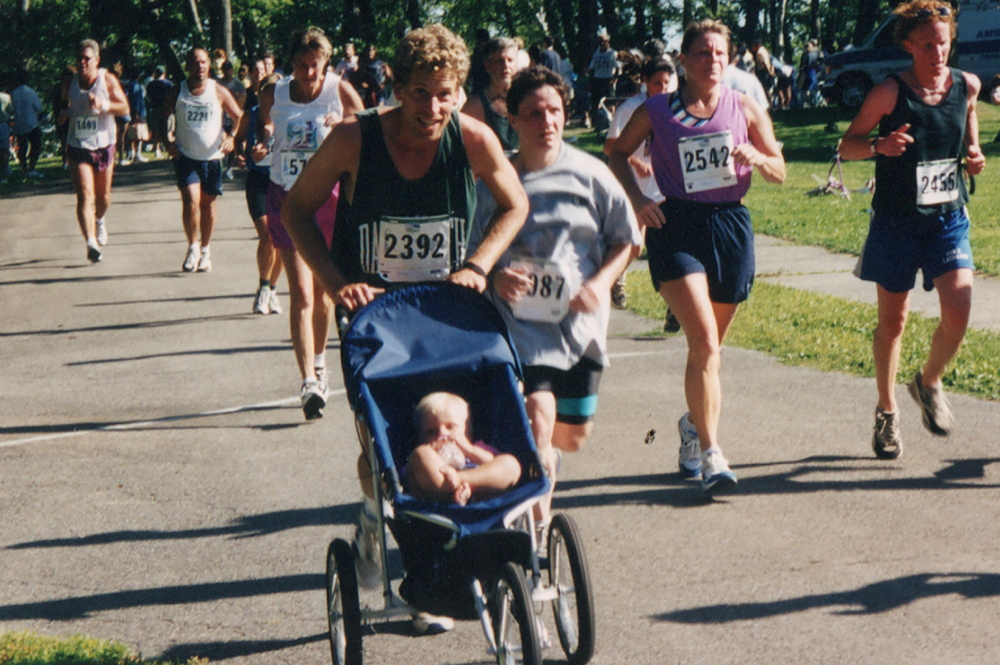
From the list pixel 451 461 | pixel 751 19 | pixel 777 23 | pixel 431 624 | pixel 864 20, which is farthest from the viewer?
pixel 777 23

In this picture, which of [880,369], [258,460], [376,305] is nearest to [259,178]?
[258,460]

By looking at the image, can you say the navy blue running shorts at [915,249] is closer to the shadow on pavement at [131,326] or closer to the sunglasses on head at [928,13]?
the sunglasses on head at [928,13]

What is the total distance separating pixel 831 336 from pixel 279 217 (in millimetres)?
3955

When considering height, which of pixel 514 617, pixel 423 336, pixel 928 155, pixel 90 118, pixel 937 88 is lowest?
pixel 514 617

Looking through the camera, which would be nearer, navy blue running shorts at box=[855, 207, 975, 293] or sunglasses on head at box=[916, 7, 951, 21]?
sunglasses on head at box=[916, 7, 951, 21]

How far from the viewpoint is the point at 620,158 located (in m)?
6.22

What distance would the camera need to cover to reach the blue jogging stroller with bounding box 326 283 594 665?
3652 mm

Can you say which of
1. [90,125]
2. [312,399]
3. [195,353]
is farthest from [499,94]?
[90,125]

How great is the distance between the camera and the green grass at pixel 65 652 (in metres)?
4.25

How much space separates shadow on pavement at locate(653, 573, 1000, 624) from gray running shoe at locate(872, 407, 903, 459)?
161 cm

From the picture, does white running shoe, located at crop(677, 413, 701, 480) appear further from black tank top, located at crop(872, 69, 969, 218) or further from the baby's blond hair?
the baby's blond hair

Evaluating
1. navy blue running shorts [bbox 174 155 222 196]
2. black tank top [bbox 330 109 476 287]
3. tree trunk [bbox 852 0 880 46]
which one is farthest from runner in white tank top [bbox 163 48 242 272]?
tree trunk [bbox 852 0 880 46]

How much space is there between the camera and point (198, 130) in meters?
12.8

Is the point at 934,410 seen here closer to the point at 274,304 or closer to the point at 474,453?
the point at 474,453
